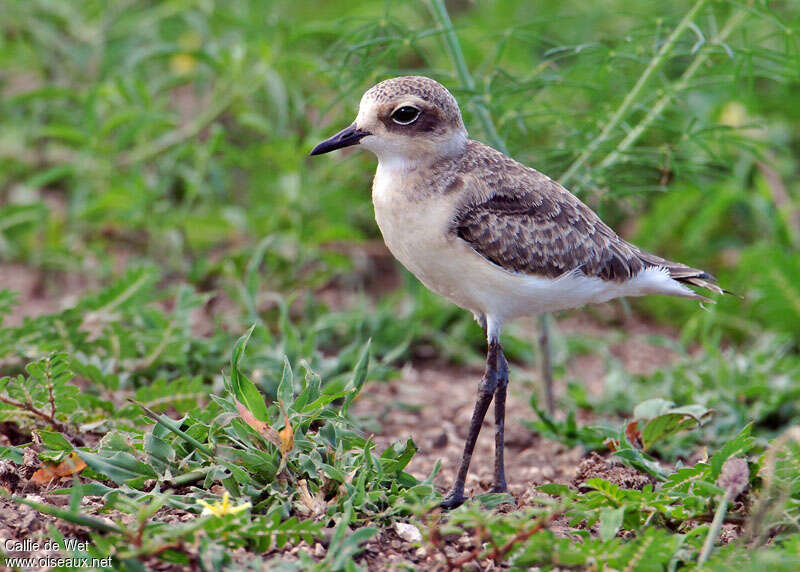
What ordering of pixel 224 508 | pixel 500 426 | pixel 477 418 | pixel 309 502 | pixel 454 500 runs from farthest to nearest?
pixel 500 426, pixel 477 418, pixel 454 500, pixel 309 502, pixel 224 508

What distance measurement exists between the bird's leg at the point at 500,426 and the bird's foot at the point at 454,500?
23 centimetres

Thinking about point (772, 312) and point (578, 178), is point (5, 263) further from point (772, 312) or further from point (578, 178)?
point (772, 312)

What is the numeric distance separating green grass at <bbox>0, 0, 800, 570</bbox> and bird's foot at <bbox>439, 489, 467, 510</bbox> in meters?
0.11

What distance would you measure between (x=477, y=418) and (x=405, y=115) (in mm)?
1190

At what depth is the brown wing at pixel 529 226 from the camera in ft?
11.5

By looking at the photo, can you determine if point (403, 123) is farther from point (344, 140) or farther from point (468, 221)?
point (468, 221)

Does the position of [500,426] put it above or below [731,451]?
below

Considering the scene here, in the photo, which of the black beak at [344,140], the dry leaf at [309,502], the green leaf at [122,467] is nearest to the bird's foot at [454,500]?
the dry leaf at [309,502]

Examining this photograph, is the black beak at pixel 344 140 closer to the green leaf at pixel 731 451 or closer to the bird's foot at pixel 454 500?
the bird's foot at pixel 454 500

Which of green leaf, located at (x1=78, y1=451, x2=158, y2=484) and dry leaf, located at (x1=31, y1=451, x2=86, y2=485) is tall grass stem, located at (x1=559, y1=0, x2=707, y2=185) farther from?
dry leaf, located at (x1=31, y1=451, x2=86, y2=485)

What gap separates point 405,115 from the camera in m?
3.54

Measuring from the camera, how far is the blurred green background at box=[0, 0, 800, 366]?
446 cm

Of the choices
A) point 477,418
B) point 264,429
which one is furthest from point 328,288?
point 264,429

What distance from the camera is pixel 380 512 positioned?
10.3ft
